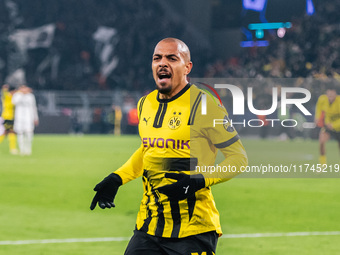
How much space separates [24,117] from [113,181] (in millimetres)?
18451

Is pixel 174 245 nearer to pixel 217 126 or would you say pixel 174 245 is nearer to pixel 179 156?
pixel 179 156

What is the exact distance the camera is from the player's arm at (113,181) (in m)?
4.43

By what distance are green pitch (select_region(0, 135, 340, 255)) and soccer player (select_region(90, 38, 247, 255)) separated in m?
1.00

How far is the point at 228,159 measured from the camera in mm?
3945

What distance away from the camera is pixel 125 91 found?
1784 inches

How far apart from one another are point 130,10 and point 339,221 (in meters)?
41.5

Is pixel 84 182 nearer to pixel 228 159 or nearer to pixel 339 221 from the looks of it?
pixel 339 221

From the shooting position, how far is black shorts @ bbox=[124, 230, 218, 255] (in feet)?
13.0

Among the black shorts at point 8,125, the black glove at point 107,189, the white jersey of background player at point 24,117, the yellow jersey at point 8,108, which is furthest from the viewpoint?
the yellow jersey at point 8,108

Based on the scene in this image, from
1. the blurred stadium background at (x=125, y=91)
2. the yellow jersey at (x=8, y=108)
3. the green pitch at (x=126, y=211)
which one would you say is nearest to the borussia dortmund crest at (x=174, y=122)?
the green pitch at (x=126, y=211)

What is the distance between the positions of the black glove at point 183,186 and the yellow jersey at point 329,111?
13.6 meters

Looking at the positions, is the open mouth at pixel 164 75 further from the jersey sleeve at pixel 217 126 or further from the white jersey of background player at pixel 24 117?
the white jersey of background player at pixel 24 117

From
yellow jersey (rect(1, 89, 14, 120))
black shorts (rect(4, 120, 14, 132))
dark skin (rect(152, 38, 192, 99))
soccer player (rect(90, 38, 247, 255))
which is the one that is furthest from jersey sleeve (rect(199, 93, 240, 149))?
yellow jersey (rect(1, 89, 14, 120))

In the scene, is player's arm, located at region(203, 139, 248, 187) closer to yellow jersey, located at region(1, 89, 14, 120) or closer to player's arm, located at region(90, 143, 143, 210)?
player's arm, located at region(90, 143, 143, 210)
